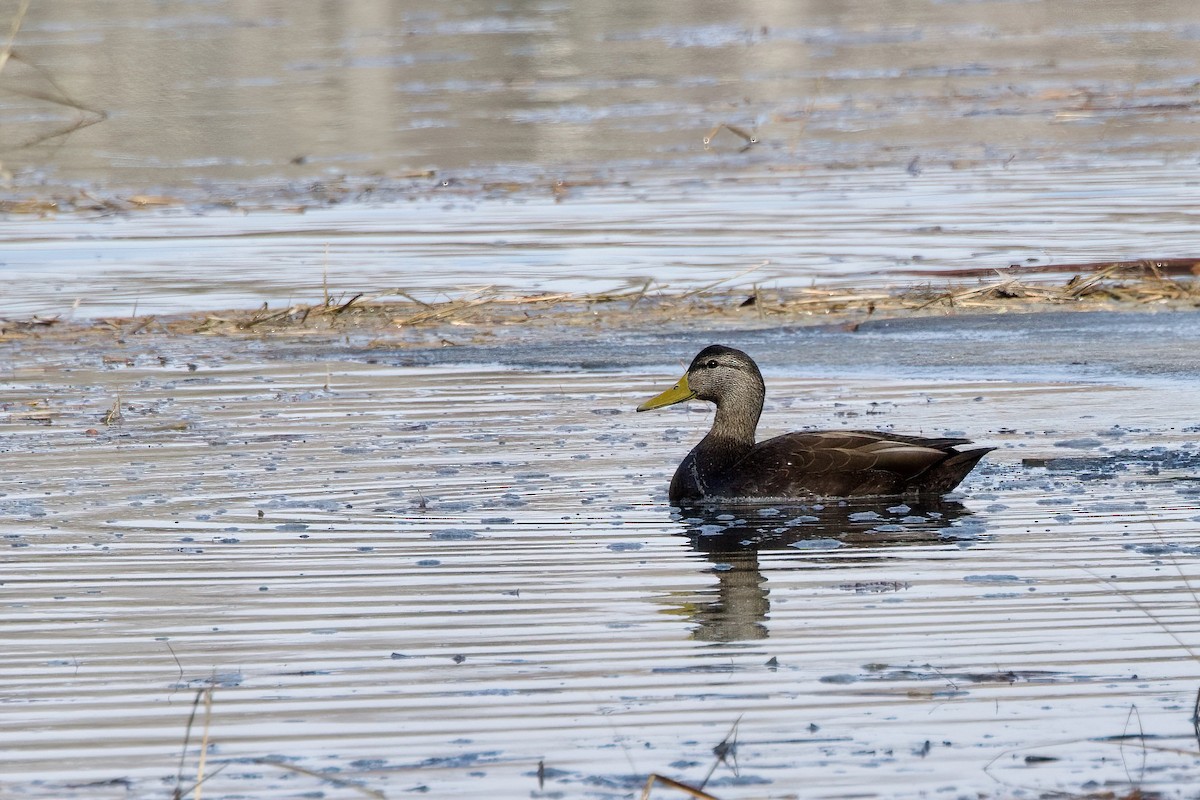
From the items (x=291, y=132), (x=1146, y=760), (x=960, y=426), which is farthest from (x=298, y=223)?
(x=1146, y=760)

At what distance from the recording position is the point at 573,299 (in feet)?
51.9

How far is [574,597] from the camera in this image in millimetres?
7762

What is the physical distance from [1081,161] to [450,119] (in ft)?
30.2

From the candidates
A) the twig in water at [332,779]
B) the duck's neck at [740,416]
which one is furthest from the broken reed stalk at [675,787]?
the duck's neck at [740,416]

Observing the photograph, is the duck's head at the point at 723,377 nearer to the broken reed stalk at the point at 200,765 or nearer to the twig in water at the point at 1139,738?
the twig in water at the point at 1139,738

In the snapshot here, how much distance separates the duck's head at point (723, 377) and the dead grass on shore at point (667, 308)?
13.0 ft

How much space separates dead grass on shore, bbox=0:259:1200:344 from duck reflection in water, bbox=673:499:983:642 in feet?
16.2

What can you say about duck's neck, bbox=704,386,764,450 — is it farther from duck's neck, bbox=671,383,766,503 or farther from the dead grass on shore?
the dead grass on shore

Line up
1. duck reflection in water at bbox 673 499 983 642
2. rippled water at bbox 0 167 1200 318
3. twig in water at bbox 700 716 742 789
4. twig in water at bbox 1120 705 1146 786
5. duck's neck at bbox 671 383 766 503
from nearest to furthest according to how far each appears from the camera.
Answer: twig in water at bbox 1120 705 1146 786
twig in water at bbox 700 716 742 789
duck reflection in water at bbox 673 499 983 642
duck's neck at bbox 671 383 766 503
rippled water at bbox 0 167 1200 318

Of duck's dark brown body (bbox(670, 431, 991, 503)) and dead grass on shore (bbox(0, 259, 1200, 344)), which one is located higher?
dead grass on shore (bbox(0, 259, 1200, 344))

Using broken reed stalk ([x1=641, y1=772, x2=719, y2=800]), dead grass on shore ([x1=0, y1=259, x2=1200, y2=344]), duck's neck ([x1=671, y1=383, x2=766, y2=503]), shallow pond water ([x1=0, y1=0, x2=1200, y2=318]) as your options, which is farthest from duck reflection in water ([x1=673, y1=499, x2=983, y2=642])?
dead grass on shore ([x1=0, y1=259, x2=1200, y2=344])

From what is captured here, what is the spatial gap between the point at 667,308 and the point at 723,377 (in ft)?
15.3

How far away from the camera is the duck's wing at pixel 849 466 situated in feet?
32.2

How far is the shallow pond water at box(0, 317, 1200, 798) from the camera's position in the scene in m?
5.86
